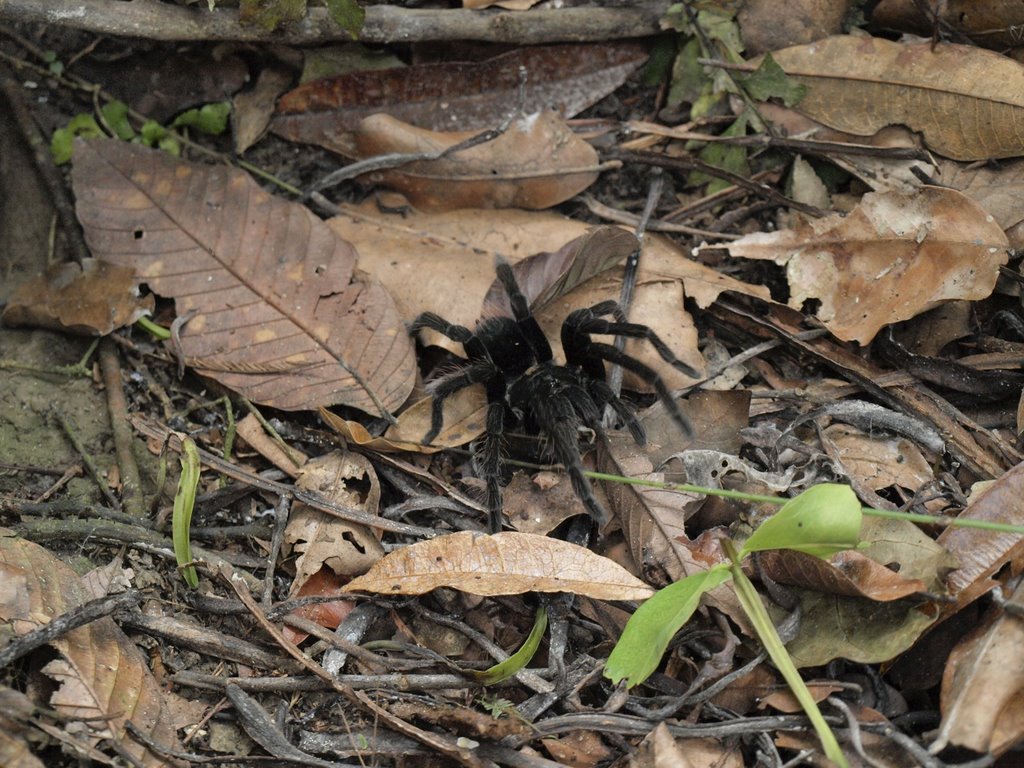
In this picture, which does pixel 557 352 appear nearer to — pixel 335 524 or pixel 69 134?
pixel 335 524

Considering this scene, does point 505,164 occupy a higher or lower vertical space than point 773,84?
lower

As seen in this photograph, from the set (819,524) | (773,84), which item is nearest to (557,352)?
(773,84)

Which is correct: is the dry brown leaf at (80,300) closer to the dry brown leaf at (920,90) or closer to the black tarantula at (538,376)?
the black tarantula at (538,376)

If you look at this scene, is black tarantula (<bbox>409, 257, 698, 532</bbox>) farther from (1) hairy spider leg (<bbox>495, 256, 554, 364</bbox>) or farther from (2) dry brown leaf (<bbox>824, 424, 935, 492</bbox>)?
(2) dry brown leaf (<bbox>824, 424, 935, 492</bbox>)

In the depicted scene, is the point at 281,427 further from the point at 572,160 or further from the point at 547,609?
the point at 572,160

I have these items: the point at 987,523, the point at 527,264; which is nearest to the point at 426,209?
the point at 527,264

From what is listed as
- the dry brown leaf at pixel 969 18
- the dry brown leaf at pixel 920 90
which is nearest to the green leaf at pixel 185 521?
the dry brown leaf at pixel 920 90
